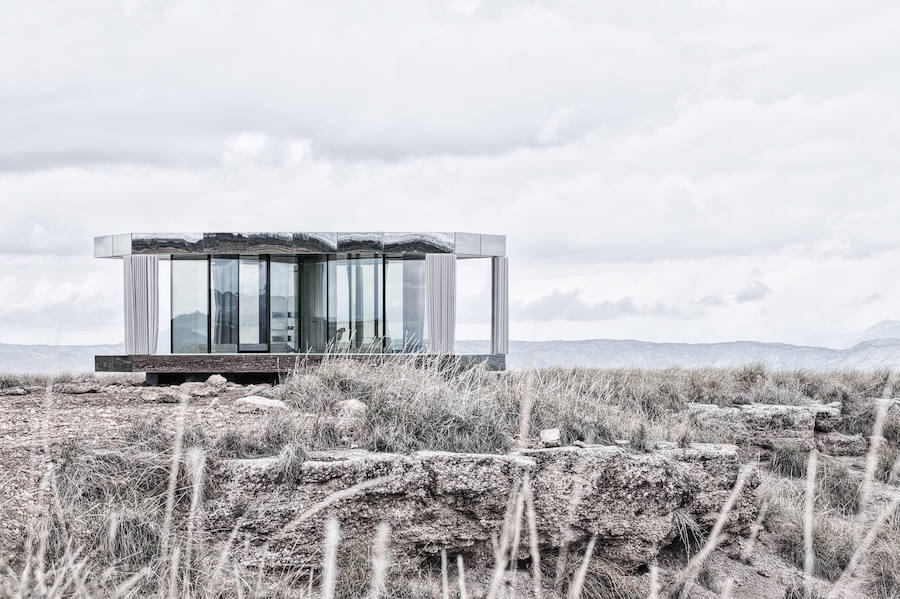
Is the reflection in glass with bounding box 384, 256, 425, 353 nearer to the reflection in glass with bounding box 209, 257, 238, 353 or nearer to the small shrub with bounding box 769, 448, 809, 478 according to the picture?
the reflection in glass with bounding box 209, 257, 238, 353

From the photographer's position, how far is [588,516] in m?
4.96

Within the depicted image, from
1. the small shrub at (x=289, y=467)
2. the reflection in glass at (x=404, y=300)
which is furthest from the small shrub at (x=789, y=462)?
the reflection in glass at (x=404, y=300)

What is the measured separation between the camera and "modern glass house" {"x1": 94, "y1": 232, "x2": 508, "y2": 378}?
15297 mm

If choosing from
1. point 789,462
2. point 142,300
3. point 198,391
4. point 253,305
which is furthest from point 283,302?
point 789,462

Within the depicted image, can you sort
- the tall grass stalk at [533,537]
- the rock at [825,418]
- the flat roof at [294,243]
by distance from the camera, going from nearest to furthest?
the tall grass stalk at [533,537]
the rock at [825,418]
the flat roof at [294,243]

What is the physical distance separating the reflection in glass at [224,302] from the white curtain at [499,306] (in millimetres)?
4969

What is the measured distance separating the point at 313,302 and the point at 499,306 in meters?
3.64

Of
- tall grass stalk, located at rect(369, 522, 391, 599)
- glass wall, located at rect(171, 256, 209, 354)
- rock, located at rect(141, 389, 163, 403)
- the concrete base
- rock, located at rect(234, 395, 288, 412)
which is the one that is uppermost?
glass wall, located at rect(171, 256, 209, 354)

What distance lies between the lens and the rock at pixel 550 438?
519cm

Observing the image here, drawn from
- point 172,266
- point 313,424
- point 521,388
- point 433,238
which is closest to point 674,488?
point 521,388

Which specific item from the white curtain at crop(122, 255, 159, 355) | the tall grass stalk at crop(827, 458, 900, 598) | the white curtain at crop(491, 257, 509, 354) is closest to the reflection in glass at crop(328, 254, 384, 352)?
the white curtain at crop(491, 257, 509, 354)

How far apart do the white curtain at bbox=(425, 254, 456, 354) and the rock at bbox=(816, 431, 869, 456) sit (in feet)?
26.5

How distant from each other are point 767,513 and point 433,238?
10013 millimetres

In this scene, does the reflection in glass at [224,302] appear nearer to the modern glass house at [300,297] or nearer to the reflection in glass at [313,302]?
the modern glass house at [300,297]
